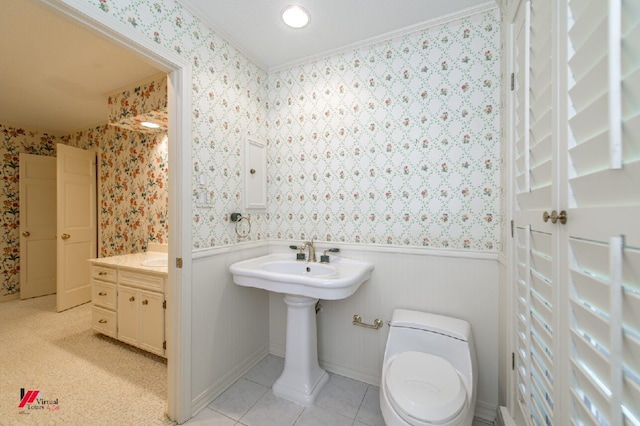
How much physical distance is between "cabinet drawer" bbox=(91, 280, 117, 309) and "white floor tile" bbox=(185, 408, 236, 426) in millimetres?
1449

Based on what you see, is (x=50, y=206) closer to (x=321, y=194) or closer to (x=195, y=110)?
(x=195, y=110)

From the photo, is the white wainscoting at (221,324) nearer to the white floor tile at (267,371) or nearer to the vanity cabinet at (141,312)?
the white floor tile at (267,371)

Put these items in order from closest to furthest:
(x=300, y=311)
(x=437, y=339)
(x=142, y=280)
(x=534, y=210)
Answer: (x=534, y=210) → (x=437, y=339) → (x=300, y=311) → (x=142, y=280)

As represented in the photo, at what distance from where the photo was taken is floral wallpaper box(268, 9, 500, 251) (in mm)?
1553

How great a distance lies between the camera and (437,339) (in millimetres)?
1428

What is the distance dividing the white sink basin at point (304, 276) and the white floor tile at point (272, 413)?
0.77m

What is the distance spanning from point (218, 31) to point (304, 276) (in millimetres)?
1780

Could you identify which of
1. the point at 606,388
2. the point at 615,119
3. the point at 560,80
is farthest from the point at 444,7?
the point at 606,388

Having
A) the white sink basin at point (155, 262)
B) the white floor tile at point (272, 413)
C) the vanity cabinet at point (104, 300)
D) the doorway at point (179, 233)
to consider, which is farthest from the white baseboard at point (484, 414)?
the vanity cabinet at point (104, 300)

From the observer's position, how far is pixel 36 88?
2467 millimetres

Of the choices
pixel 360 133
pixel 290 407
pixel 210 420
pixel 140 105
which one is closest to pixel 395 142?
pixel 360 133

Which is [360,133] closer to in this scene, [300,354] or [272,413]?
[300,354]

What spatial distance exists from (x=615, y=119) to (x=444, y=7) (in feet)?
5.07

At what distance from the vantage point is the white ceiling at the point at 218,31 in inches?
60.2
